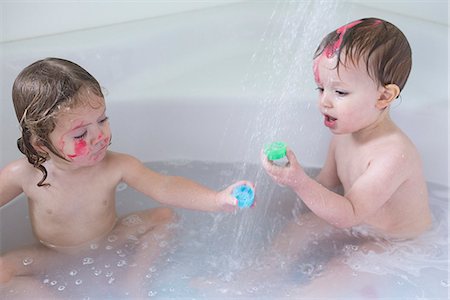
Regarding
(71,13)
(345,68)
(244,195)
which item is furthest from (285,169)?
(71,13)

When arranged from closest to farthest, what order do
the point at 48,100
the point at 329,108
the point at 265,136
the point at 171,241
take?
the point at 48,100 < the point at 329,108 < the point at 171,241 < the point at 265,136

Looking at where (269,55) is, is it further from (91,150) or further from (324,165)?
(91,150)

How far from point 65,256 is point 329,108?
1.81ft

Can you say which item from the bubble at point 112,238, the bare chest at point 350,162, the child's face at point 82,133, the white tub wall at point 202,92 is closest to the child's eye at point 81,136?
the child's face at point 82,133

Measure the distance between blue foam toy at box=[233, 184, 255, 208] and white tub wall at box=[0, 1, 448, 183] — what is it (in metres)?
0.38

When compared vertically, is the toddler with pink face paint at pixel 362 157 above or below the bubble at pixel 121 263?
above

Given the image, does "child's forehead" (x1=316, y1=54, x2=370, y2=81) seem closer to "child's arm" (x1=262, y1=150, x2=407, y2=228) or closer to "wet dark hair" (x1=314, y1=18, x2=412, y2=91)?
"wet dark hair" (x1=314, y1=18, x2=412, y2=91)

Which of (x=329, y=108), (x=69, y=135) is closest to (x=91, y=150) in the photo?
(x=69, y=135)

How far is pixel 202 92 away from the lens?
150cm

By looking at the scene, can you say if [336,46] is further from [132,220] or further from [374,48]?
[132,220]

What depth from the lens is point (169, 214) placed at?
1313mm

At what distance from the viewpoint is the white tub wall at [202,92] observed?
1465 mm

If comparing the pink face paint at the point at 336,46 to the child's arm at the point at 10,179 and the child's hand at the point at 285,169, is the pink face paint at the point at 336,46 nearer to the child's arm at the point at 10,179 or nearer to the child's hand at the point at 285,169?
the child's hand at the point at 285,169

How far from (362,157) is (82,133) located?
0.51 m
